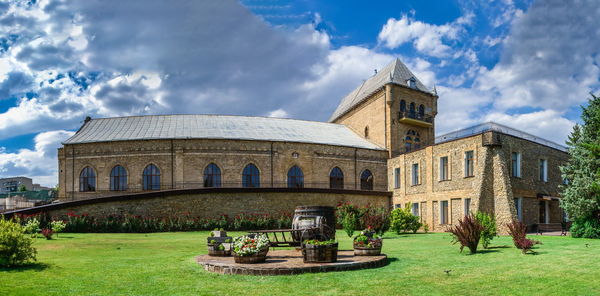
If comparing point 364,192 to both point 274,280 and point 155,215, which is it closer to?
point 155,215

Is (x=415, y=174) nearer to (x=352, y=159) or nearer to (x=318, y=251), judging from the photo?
(x=352, y=159)

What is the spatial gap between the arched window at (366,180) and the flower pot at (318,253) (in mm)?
28255

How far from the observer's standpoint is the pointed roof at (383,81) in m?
44.0

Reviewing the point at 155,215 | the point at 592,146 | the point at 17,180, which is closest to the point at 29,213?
the point at 155,215

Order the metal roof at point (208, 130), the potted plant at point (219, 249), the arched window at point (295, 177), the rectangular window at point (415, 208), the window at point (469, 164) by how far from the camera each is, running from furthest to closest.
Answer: the arched window at point (295, 177) < the metal roof at point (208, 130) < the rectangular window at point (415, 208) < the window at point (469, 164) < the potted plant at point (219, 249)

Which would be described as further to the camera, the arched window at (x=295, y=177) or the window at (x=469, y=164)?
the arched window at (x=295, y=177)

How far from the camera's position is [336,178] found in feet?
130

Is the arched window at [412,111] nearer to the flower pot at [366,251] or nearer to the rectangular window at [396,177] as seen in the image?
the rectangular window at [396,177]

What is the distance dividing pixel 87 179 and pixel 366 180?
2284 centimetres

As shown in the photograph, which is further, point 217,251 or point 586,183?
point 586,183

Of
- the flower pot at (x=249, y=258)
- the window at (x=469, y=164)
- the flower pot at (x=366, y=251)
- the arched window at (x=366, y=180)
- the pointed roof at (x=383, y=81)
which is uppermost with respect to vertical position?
the pointed roof at (x=383, y=81)

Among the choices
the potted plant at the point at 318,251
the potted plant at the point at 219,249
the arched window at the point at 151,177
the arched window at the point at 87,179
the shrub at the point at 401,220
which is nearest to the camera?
the potted plant at the point at 318,251

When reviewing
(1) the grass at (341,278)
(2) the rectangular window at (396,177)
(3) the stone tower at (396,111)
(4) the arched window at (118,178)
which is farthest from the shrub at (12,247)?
(3) the stone tower at (396,111)

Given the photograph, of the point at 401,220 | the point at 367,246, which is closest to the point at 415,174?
the point at 401,220
